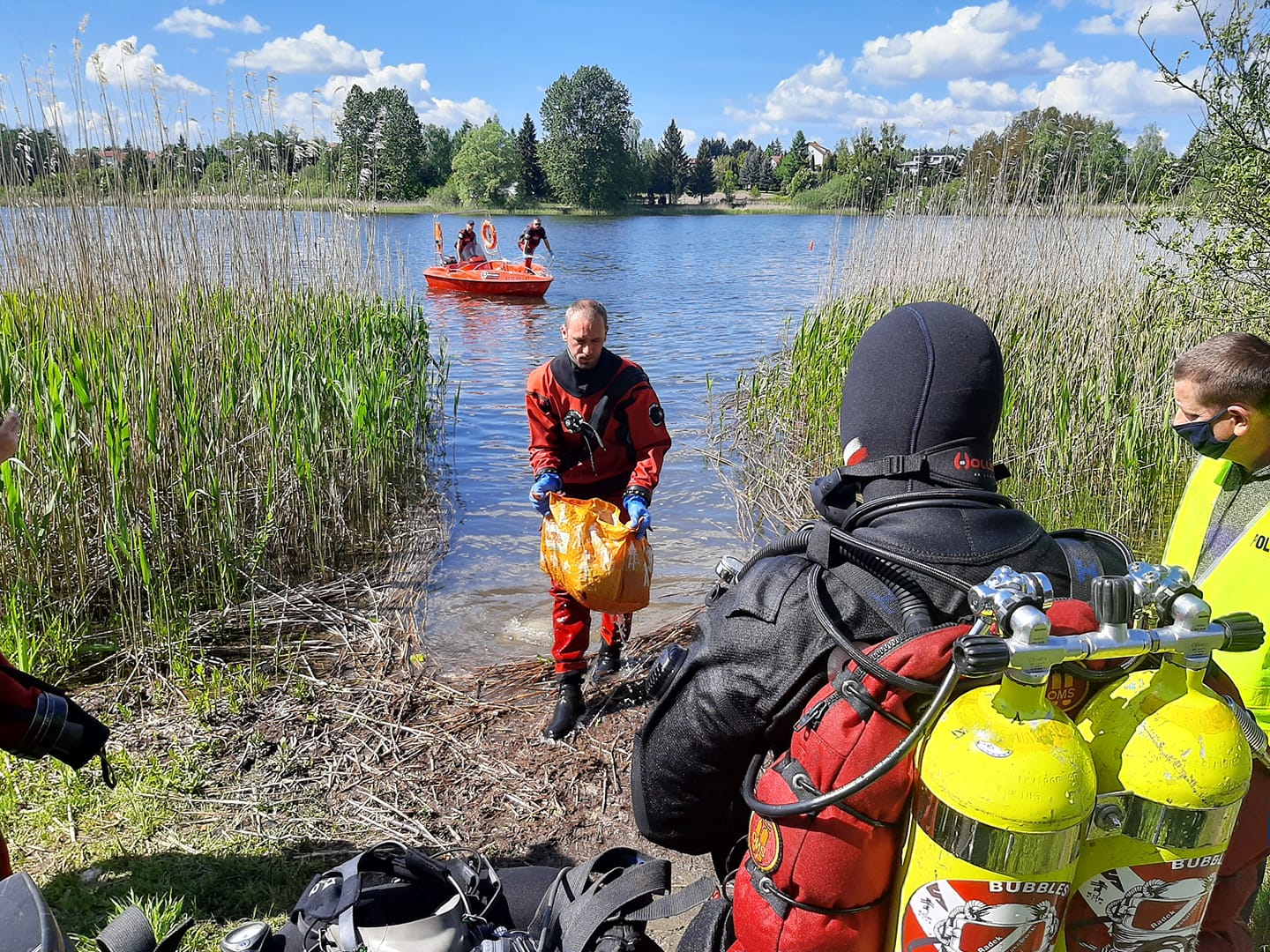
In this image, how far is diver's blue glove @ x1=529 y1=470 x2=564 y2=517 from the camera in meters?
3.96

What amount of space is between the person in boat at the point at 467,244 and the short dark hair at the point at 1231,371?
→ 68.5 feet

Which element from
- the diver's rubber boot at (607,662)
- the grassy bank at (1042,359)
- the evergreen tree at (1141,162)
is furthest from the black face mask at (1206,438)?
the evergreen tree at (1141,162)

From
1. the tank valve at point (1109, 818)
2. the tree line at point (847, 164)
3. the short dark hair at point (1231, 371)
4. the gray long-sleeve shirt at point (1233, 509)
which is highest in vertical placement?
the tree line at point (847, 164)

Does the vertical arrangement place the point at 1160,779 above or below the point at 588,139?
below

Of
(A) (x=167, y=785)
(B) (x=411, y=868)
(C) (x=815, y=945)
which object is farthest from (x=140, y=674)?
(C) (x=815, y=945)

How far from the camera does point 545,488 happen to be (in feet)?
13.0

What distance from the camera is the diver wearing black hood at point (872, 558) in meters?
1.42

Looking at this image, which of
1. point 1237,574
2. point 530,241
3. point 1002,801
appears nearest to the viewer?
point 1002,801

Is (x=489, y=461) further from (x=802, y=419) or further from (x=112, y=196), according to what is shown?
(x=112, y=196)

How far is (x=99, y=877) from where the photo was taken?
2.95 meters

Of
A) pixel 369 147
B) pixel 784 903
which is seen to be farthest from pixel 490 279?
pixel 784 903

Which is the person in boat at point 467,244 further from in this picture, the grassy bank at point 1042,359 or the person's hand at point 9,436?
A: the person's hand at point 9,436

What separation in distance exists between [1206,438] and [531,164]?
8386 cm

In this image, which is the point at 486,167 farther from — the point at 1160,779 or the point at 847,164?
the point at 1160,779
